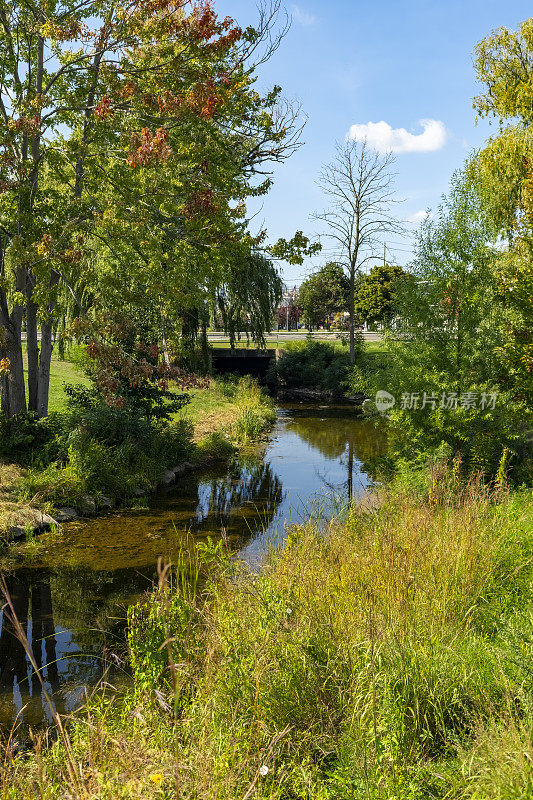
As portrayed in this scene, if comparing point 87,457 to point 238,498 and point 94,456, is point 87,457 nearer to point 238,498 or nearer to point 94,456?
point 94,456

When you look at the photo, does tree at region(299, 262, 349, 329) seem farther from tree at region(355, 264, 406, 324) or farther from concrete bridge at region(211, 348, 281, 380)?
concrete bridge at region(211, 348, 281, 380)

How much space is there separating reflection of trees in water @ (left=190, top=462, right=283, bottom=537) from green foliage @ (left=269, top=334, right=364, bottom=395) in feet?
46.1

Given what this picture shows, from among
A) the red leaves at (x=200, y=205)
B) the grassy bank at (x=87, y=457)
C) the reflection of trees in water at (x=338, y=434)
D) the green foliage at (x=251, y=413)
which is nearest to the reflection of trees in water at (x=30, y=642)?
the grassy bank at (x=87, y=457)

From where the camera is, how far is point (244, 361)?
2981cm

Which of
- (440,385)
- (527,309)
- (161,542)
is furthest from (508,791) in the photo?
(440,385)

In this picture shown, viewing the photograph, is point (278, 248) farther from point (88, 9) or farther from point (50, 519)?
point (50, 519)

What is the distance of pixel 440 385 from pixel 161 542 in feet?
16.2

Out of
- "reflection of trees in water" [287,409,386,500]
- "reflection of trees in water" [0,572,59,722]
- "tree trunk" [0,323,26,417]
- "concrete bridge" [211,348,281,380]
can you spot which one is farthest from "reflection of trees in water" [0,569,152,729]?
"concrete bridge" [211,348,281,380]

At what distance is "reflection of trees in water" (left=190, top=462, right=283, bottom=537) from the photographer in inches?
375

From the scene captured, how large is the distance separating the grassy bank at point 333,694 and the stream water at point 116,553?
0.57 m

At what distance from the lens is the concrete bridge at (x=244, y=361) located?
27766mm

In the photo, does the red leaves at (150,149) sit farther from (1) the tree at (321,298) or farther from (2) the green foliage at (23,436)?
(1) the tree at (321,298)

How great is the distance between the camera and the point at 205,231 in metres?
11.3

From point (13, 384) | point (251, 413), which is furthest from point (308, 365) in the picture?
point (13, 384)
